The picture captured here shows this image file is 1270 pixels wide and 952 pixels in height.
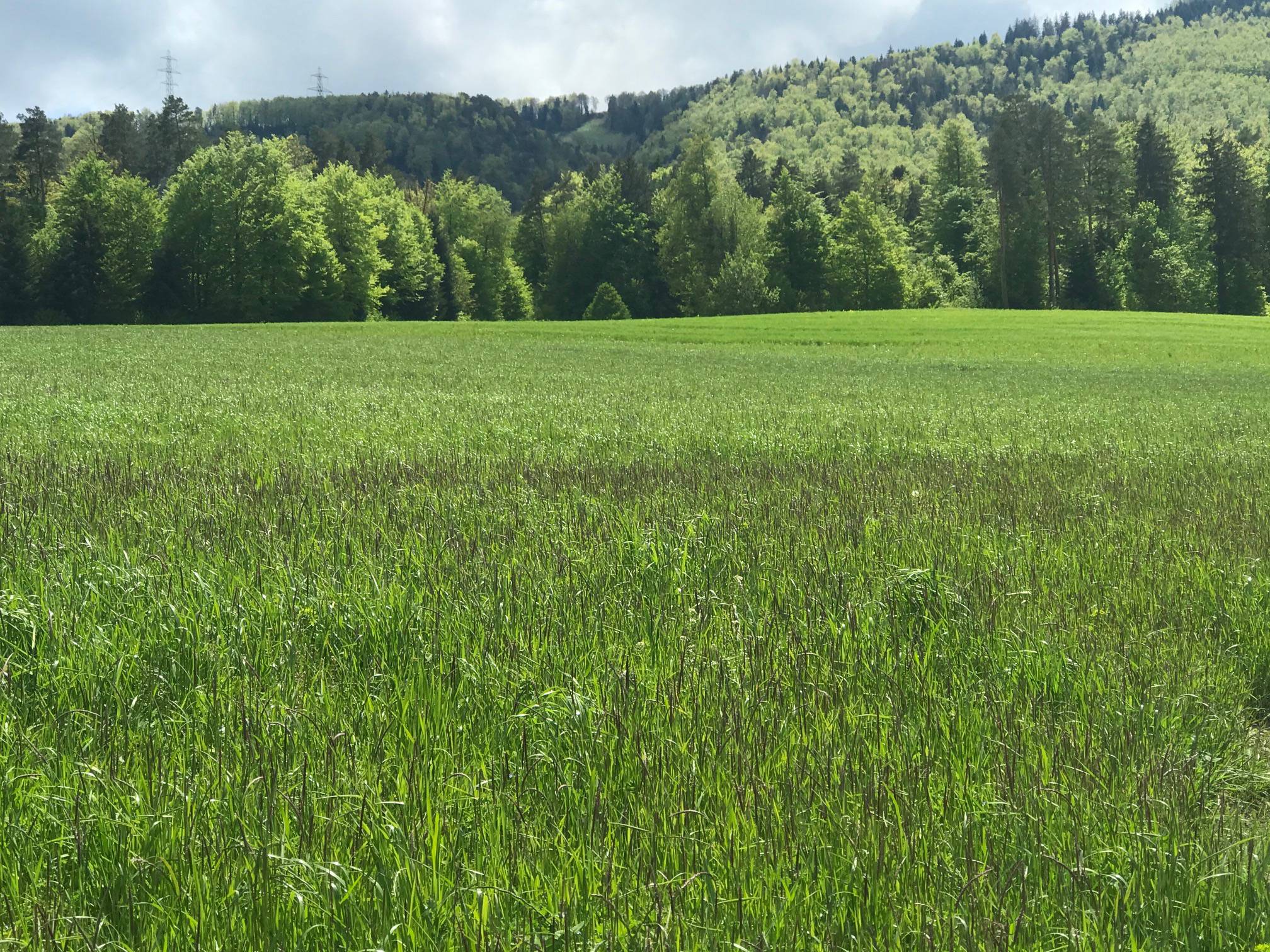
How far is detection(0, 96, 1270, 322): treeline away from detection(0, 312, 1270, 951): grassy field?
85131 mm

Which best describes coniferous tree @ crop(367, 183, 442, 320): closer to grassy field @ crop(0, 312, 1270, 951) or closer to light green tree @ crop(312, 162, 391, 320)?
light green tree @ crop(312, 162, 391, 320)

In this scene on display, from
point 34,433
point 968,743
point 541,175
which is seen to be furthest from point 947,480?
point 541,175

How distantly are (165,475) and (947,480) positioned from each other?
28.5 ft

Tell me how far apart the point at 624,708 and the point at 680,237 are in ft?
328

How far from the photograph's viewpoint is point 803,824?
3.01 metres

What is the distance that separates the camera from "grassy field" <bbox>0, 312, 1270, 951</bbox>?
2.62 meters

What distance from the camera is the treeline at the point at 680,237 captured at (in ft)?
281

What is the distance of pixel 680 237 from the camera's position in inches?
3932

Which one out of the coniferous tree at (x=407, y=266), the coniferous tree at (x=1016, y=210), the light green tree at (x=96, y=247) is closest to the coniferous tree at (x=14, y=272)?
the light green tree at (x=96, y=247)

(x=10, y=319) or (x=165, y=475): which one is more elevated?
(x=10, y=319)

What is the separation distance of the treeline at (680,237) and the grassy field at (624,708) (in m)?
85.1

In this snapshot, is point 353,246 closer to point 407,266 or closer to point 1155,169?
point 407,266

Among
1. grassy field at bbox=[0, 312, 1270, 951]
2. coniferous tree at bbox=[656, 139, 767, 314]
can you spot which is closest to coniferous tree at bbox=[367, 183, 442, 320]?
coniferous tree at bbox=[656, 139, 767, 314]

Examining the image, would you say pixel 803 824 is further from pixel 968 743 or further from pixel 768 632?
pixel 768 632
